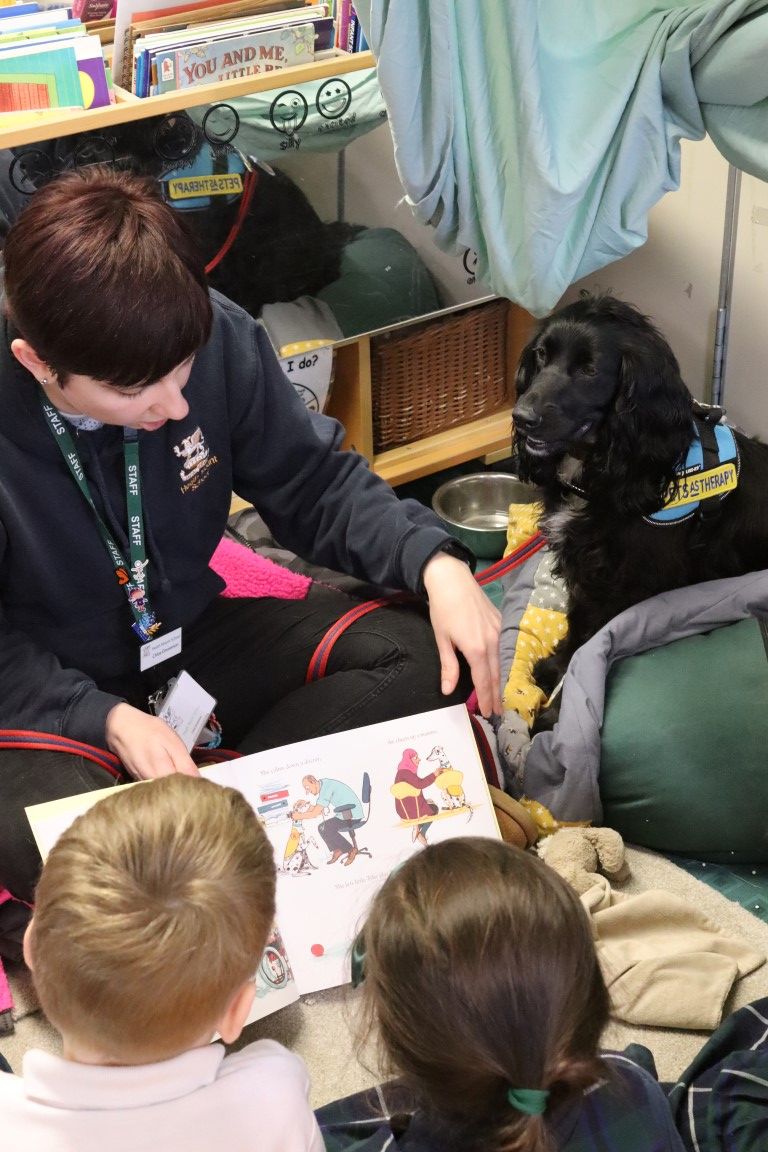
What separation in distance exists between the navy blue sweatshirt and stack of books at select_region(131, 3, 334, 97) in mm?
673

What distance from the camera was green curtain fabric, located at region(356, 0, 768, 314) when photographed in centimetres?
178

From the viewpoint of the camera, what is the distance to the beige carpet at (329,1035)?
150 centimetres

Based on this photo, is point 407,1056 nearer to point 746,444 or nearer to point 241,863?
point 241,863

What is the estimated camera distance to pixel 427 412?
2.68 metres

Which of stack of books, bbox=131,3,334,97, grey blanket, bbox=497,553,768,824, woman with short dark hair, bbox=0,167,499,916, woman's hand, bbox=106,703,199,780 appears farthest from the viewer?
stack of books, bbox=131,3,334,97

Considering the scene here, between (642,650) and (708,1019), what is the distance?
62 centimetres

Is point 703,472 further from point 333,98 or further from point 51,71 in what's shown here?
point 51,71

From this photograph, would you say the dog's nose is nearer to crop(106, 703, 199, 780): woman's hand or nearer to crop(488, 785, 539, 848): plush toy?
crop(488, 785, 539, 848): plush toy

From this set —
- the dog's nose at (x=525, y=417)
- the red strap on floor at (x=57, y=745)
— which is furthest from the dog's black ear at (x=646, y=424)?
the red strap on floor at (x=57, y=745)

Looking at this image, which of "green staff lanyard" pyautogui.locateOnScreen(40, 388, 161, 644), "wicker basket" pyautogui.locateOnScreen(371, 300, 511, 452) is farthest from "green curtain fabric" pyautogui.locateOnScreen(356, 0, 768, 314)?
"green staff lanyard" pyautogui.locateOnScreen(40, 388, 161, 644)

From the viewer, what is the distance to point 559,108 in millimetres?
1885

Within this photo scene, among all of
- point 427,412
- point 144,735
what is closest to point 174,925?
point 144,735

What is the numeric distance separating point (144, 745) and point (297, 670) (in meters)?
0.36

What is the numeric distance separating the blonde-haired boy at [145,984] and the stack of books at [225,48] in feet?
5.12
